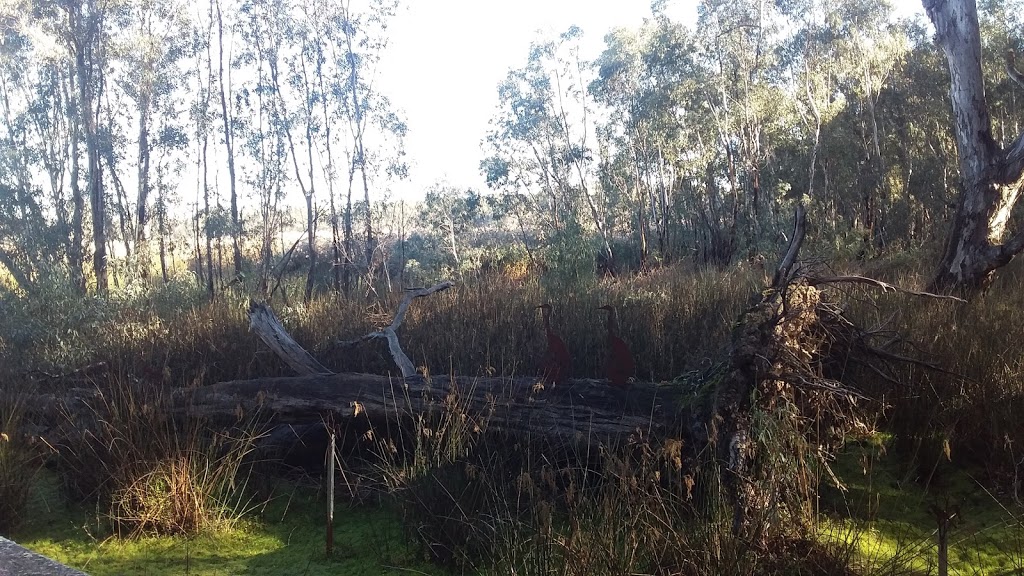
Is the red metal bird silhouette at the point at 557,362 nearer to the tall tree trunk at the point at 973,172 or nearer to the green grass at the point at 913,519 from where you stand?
the green grass at the point at 913,519

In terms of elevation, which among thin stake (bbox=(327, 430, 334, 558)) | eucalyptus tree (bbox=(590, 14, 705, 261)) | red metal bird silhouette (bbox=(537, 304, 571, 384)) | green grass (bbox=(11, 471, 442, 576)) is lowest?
green grass (bbox=(11, 471, 442, 576))

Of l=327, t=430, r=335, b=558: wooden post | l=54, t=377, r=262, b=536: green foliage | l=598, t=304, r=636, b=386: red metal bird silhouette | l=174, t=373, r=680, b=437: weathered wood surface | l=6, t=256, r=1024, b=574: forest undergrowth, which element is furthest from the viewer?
l=598, t=304, r=636, b=386: red metal bird silhouette

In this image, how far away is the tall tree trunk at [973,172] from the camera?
5781 mm

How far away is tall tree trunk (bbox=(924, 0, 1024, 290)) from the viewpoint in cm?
578

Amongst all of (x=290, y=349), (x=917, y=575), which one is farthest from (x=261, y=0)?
(x=917, y=575)

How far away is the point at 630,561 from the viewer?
210cm

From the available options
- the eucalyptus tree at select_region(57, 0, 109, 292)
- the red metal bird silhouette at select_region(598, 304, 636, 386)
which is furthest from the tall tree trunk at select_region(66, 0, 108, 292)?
the red metal bird silhouette at select_region(598, 304, 636, 386)

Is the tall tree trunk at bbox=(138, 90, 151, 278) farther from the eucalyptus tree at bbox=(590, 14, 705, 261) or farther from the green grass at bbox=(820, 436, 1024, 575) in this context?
the green grass at bbox=(820, 436, 1024, 575)

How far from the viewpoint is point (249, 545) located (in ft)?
10.7

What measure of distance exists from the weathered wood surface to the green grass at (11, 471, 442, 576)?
0.57 metres

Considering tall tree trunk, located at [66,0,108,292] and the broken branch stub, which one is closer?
the broken branch stub

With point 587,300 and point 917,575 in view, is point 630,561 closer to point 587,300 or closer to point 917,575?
point 917,575

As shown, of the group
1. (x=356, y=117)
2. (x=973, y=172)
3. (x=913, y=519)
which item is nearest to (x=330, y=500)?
(x=913, y=519)

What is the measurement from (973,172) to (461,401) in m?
5.17
